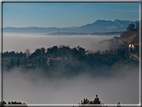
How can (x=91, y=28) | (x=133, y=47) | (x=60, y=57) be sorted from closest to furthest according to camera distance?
(x=133, y=47) → (x=91, y=28) → (x=60, y=57)

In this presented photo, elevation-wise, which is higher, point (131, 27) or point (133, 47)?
point (131, 27)

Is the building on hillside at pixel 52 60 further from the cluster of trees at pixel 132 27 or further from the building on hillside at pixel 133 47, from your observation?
the cluster of trees at pixel 132 27

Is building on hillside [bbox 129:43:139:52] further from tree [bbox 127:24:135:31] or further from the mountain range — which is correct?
the mountain range

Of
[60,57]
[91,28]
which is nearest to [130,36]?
[91,28]

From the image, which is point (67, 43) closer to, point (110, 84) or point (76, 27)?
point (76, 27)

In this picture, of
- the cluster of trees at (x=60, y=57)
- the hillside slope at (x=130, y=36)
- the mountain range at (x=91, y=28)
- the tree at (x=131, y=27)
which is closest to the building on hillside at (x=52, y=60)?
the cluster of trees at (x=60, y=57)

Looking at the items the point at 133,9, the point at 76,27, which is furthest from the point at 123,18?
the point at 76,27

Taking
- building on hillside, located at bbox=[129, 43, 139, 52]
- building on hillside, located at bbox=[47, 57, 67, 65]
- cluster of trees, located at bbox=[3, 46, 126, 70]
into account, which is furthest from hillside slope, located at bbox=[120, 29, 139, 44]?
building on hillside, located at bbox=[47, 57, 67, 65]

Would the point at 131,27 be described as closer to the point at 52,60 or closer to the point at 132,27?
the point at 132,27
